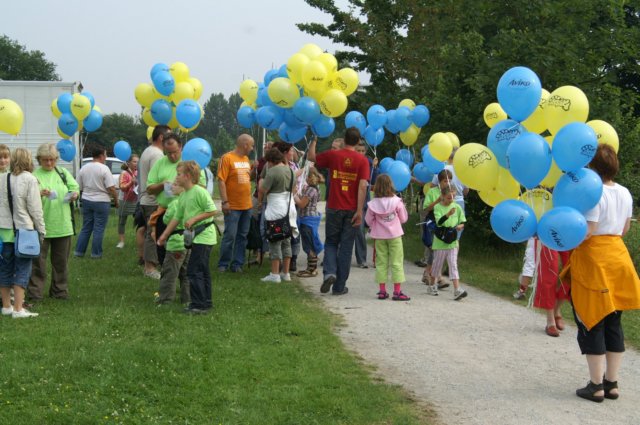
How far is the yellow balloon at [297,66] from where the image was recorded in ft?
31.0

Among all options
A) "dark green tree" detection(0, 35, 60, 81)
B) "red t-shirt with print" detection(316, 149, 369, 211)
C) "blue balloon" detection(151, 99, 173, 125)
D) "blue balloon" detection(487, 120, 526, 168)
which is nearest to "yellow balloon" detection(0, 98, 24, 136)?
"blue balloon" detection(151, 99, 173, 125)

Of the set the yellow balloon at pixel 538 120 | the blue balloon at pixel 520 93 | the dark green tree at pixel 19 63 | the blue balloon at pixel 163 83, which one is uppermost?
the dark green tree at pixel 19 63

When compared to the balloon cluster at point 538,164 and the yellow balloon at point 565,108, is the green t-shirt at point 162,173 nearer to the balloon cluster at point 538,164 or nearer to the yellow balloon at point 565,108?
the balloon cluster at point 538,164

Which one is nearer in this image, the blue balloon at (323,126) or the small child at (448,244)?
the small child at (448,244)

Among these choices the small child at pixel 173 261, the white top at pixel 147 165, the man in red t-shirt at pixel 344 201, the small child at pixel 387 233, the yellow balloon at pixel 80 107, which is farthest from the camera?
the yellow balloon at pixel 80 107

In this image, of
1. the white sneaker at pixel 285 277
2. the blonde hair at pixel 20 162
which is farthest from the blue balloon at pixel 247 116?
the blonde hair at pixel 20 162

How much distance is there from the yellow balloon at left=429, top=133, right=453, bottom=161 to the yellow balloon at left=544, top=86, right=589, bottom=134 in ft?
13.2

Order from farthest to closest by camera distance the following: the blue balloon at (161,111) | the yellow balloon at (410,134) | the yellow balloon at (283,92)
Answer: the yellow balloon at (410,134), the blue balloon at (161,111), the yellow balloon at (283,92)

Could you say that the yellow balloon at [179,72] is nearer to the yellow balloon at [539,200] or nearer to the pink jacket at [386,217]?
the pink jacket at [386,217]

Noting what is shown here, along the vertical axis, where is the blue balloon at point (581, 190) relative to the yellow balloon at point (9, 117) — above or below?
below

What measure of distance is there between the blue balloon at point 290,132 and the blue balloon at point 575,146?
554 centimetres

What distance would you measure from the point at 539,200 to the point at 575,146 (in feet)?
2.46

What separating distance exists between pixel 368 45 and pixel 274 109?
40.1 feet

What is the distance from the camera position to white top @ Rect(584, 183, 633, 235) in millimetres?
5055
